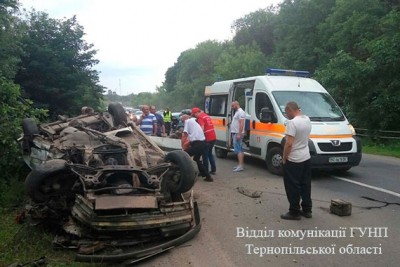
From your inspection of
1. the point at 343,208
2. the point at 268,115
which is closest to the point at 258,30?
the point at 268,115

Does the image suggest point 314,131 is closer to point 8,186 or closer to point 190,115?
point 190,115

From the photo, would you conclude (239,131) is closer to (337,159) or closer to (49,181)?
(337,159)

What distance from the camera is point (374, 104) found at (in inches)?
640

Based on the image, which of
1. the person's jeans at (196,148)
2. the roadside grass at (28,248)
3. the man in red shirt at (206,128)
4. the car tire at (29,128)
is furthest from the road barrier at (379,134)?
the roadside grass at (28,248)

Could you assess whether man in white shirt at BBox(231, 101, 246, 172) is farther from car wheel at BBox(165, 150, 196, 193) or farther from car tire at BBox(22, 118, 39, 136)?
car tire at BBox(22, 118, 39, 136)

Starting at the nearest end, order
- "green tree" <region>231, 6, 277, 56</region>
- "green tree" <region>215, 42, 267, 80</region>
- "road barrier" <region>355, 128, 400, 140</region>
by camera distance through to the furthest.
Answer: "road barrier" <region>355, 128, 400, 140</region> → "green tree" <region>215, 42, 267, 80</region> → "green tree" <region>231, 6, 277, 56</region>

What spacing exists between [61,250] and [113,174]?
3.77 ft

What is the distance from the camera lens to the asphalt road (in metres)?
4.66

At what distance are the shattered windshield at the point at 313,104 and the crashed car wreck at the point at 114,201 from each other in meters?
4.00

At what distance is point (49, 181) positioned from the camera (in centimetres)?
557

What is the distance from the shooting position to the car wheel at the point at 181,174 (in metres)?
5.67

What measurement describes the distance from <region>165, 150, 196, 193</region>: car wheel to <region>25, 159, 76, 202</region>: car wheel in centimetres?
138

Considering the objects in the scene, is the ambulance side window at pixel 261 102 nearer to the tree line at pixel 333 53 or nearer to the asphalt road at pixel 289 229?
the asphalt road at pixel 289 229

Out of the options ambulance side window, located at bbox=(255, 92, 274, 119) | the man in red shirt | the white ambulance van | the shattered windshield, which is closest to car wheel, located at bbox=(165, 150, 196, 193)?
the man in red shirt
